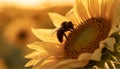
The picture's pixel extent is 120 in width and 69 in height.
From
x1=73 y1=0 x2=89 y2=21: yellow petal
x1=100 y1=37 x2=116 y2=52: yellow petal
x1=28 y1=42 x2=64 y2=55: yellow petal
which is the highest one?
x1=73 y1=0 x2=89 y2=21: yellow petal

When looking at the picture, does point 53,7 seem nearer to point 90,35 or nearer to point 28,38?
point 28,38

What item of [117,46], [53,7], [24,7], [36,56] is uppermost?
[24,7]

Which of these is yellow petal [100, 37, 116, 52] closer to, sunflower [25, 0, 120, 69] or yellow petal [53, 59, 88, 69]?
sunflower [25, 0, 120, 69]

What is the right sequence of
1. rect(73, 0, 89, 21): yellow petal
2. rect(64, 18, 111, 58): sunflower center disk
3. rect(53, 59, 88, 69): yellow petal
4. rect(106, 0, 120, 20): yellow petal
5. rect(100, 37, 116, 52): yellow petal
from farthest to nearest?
rect(73, 0, 89, 21): yellow petal
rect(64, 18, 111, 58): sunflower center disk
rect(106, 0, 120, 20): yellow petal
rect(53, 59, 88, 69): yellow petal
rect(100, 37, 116, 52): yellow petal

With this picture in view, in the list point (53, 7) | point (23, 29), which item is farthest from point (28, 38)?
point (53, 7)

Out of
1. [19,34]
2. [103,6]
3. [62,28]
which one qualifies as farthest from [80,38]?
[19,34]

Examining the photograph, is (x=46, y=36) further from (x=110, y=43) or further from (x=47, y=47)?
(x=110, y=43)

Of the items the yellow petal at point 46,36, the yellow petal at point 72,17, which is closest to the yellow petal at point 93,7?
the yellow petal at point 72,17

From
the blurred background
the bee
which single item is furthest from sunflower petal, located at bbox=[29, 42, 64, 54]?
the blurred background
